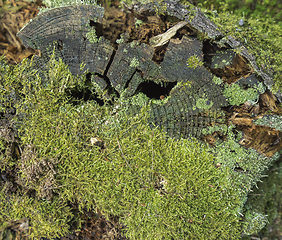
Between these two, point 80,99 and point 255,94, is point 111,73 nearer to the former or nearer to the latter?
point 80,99

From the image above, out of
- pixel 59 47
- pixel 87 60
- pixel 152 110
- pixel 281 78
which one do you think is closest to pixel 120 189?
pixel 152 110

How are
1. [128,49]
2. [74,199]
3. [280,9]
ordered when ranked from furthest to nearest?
[280,9] < [74,199] < [128,49]

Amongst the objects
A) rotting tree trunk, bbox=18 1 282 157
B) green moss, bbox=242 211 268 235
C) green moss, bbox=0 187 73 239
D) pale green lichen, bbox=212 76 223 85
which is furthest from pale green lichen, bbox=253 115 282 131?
green moss, bbox=0 187 73 239

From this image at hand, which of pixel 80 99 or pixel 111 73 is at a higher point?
pixel 111 73

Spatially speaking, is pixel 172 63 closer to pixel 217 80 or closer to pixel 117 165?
pixel 217 80

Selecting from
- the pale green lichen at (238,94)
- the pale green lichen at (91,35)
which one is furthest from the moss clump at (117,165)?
the pale green lichen at (238,94)

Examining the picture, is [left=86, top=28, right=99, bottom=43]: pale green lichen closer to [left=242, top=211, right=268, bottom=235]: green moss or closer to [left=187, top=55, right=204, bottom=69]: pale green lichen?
[left=187, top=55, right=204, bottom=69]: pale green lichen

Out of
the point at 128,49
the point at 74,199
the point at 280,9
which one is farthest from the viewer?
the point at 280,9
